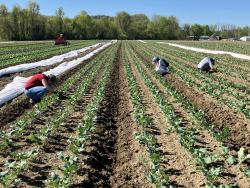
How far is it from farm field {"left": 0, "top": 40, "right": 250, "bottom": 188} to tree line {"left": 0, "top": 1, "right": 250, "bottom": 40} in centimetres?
9466

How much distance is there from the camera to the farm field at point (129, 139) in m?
7.62

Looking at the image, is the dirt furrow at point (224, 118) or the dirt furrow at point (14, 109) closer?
the dirt furrow at point (224, 118)

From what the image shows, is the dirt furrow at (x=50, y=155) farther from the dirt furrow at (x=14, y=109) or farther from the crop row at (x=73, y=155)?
the dirt furrow at (x=14, y=109)

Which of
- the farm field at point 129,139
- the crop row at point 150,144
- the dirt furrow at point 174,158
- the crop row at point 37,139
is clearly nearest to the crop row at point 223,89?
the farm field at point 129,139

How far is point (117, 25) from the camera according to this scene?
140 metres

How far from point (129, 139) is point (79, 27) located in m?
118

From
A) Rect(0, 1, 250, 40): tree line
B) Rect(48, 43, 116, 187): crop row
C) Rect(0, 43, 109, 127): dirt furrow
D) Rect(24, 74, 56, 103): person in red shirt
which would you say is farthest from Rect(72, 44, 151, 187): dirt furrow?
Rect(0, 1, 250, 40): tree line

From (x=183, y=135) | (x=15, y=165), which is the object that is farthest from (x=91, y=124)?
(x=15, y=165)

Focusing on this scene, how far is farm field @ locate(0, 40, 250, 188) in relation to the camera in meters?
7.62

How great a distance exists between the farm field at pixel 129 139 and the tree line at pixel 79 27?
3727 inches

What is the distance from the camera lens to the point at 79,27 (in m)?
125

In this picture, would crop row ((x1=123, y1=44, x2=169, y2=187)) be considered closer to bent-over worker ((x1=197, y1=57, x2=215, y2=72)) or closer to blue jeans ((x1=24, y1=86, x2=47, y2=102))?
blue jeans ((x1=24, y1=86, x2=47, y2=102))

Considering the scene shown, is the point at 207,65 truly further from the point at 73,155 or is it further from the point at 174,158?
the point at 73,155

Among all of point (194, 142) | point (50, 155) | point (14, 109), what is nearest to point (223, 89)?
point (194, 142)
